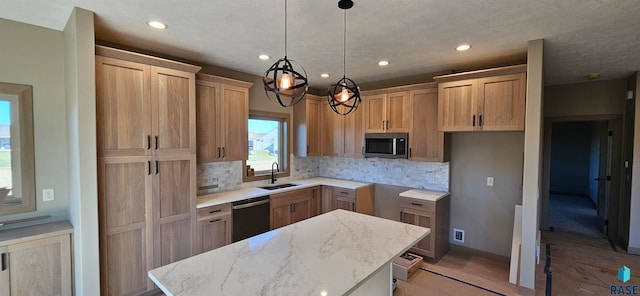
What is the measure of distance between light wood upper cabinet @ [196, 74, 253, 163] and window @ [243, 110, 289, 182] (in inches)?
18.7

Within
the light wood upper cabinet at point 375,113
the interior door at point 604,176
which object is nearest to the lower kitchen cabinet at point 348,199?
the light wood upper cabinet at point 375,113

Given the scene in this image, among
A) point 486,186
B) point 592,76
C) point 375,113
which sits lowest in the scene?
point 486,186

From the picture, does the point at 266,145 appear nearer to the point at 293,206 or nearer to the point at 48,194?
the point at 293,206

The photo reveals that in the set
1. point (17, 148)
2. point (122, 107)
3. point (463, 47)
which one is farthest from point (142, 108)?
point (463, 47)

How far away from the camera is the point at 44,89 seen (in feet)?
8.22

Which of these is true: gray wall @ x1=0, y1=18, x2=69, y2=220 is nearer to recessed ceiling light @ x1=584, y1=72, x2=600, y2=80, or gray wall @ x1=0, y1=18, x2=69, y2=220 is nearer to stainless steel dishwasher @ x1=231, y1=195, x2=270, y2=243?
stainless steel dishwasher @ x1=231, y1=195, x2=270, y2=243

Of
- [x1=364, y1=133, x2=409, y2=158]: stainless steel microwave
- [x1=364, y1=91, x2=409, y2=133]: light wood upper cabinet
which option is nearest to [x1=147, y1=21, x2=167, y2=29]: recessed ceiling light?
[x1=364, y1=91, x2=409, y2=133]: light wood upper cabinet

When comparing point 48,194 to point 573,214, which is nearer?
point 48,194

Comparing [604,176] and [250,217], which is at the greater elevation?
[604,176]

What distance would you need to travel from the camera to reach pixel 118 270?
8.52 feet

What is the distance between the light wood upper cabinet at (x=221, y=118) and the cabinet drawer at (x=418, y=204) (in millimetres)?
2225

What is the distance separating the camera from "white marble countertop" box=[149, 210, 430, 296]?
1.39 meters

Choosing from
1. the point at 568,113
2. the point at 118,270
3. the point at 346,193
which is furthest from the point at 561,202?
the point at 118,270

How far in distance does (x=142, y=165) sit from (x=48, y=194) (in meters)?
0.79
